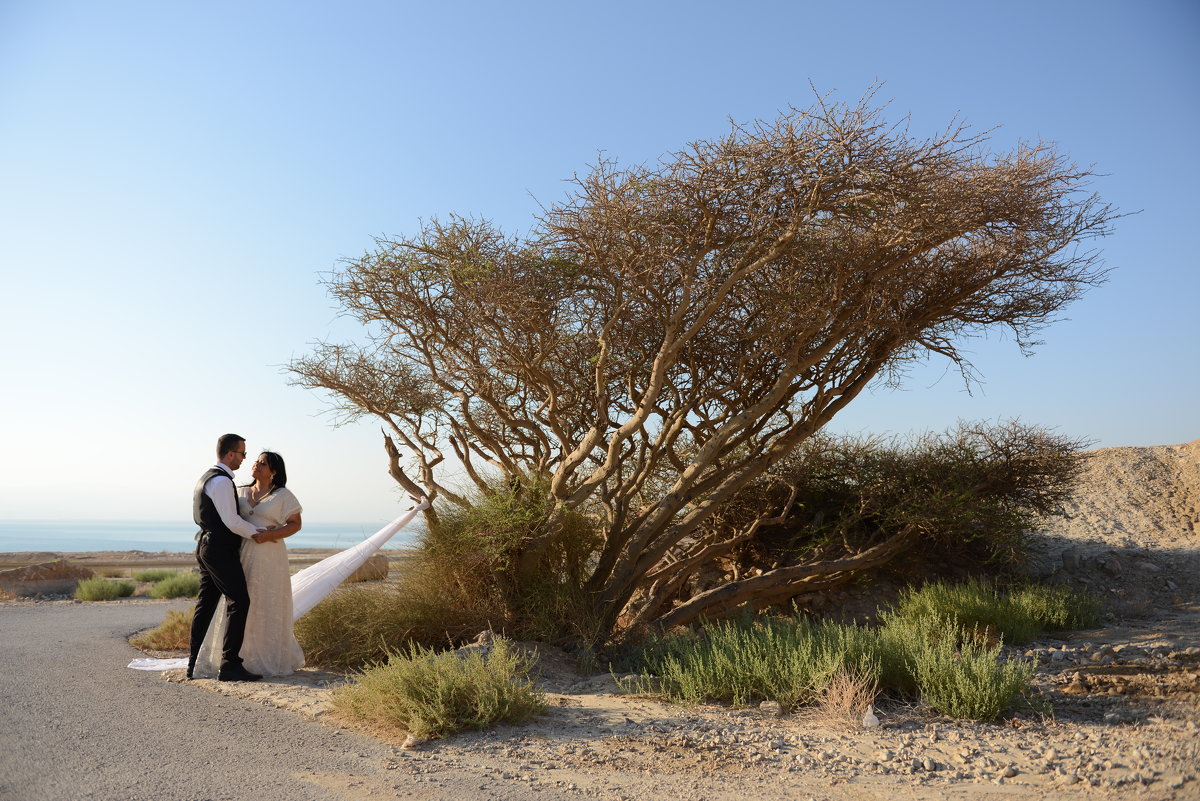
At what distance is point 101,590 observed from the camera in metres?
16.2

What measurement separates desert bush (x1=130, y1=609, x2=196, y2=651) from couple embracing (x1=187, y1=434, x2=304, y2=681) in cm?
233

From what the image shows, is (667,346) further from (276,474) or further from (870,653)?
(276,474)

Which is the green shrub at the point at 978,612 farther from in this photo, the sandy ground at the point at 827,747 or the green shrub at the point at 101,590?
the green shrub at the point at 101,590

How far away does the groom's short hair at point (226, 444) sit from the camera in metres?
7.39

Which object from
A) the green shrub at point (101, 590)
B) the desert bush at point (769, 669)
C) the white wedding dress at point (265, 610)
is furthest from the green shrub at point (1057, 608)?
the green shrub at point (101, 590)

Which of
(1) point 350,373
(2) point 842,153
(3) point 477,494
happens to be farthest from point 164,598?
(2) point 842,153

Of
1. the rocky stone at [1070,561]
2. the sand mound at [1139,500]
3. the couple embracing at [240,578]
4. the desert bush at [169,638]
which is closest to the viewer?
Answer: the couple embracing at [240,578]

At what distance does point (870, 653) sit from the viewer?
6.00m

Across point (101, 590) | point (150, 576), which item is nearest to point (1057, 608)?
point (101, 590)

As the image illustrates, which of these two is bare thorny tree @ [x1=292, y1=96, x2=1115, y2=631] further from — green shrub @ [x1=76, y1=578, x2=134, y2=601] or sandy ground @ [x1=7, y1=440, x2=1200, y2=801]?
green shrub @ [x1=76, y1=578, x2=134, y2=601]

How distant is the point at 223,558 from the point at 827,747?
5297 mm

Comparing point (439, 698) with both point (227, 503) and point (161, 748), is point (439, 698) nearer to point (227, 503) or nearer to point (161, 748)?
point (161, 748)

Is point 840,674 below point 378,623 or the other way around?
below

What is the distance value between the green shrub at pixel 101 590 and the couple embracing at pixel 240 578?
424 inches
